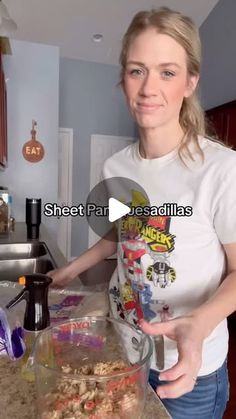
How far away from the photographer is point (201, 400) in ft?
2.21

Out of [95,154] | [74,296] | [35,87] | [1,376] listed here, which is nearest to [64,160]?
[95,154]

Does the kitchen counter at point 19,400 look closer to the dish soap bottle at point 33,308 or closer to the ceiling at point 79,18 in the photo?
the dish soap bottle at point 33,308

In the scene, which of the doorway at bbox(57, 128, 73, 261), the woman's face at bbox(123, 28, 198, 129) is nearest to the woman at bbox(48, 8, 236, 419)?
the woman's face at bbox(123, 28, 198, 129)

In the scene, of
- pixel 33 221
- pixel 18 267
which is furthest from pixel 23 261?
pixel 33 221

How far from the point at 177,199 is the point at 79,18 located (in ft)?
11.0

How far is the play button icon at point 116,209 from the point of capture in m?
0.80

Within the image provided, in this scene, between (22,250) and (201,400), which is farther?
(22,250)

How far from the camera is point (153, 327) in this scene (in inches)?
16.4

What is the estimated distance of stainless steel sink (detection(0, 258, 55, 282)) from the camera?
5.07 feet

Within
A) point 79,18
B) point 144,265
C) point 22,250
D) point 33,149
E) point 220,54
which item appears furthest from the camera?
point 220,54

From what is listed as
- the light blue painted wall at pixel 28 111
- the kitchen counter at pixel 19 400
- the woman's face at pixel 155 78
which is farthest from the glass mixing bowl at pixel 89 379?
the light blue painted wall at pixel 28 111

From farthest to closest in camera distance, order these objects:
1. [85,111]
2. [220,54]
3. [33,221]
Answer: [85,111]
[220,54]
[33,221]

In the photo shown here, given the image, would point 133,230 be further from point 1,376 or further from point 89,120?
point 89,120

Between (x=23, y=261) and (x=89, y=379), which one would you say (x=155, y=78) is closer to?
(x=89, y=379)
